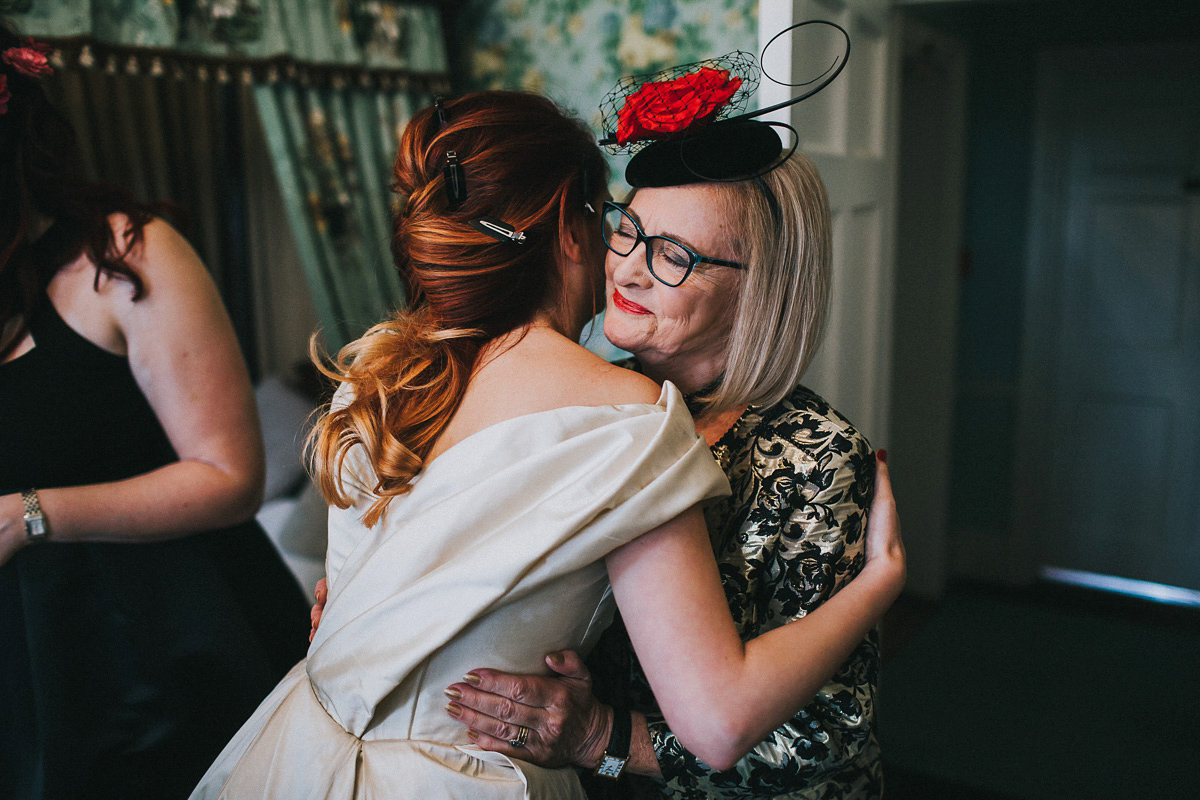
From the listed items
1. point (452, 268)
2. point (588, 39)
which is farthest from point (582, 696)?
point (588, 39)

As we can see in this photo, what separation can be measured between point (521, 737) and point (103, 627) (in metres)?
0.81

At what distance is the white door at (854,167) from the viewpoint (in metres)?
1.75

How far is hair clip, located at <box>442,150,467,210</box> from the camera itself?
1012 millimetres

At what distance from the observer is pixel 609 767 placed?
114 centimetres

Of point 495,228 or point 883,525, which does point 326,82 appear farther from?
point 883,525

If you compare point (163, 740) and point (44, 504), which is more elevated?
point (44, 504)

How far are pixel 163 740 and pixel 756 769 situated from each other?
3.08ft

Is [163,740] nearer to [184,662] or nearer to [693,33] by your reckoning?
[184,662]

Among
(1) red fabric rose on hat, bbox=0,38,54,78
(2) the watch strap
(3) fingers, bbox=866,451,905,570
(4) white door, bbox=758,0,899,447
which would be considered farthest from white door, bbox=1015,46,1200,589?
(1) red fabric rose on hat, bbox=0,38,54,78

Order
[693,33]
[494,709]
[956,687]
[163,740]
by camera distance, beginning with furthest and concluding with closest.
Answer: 1. [956,687]
2. [693,33]
3. [163,740]
4. [494,709]

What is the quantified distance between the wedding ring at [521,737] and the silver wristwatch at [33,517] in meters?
0.80

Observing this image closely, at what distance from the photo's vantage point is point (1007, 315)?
398cm

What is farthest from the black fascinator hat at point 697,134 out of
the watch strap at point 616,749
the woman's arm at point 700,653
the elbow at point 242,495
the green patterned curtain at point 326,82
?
the green patterned curtain at point 326,82

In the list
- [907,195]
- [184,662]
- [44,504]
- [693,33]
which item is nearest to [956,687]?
[907,195]
